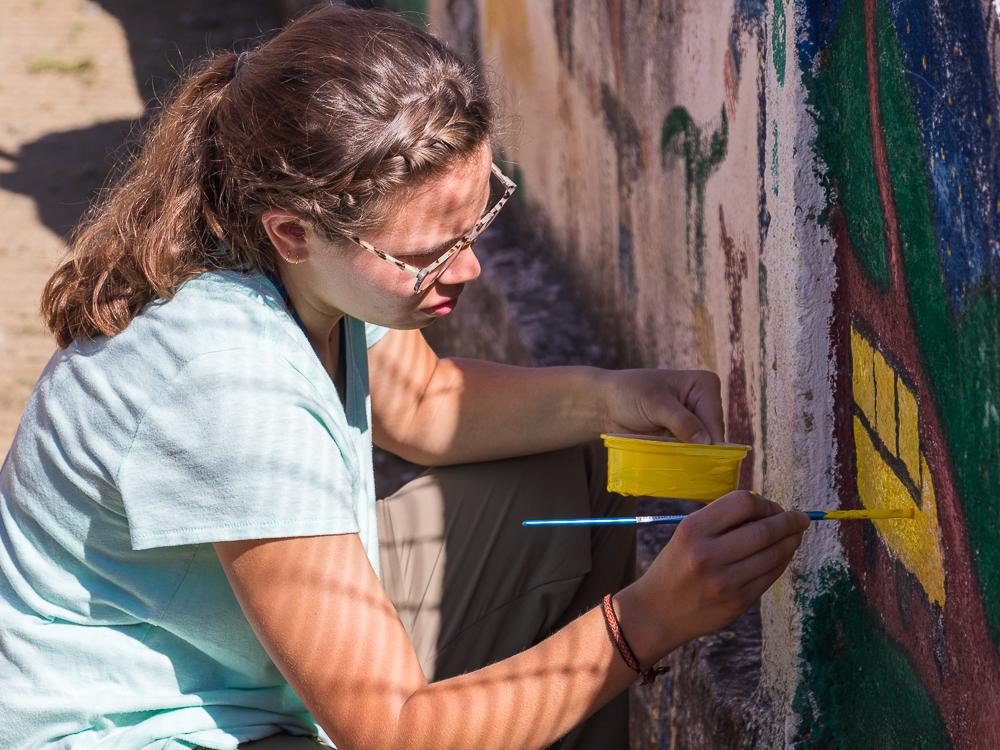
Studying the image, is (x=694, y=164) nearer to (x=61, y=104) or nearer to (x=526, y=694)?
(x=526, y=694)

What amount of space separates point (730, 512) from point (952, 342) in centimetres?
33

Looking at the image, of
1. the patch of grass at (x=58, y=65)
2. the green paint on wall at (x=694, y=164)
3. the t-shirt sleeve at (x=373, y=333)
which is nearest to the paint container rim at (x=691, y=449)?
the t-shirt sleeve at (x=373, y=333)

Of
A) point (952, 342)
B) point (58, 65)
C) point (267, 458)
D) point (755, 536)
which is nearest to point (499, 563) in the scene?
point (267, 458)

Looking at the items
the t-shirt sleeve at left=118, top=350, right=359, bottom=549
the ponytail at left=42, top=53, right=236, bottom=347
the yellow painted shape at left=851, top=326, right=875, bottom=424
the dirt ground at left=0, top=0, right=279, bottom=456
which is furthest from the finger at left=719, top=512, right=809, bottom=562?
the dirt ground at left=0, top=0, right=279, bottom=456

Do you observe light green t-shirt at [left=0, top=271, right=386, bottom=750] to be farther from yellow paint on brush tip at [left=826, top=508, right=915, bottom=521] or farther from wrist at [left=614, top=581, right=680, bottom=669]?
yellow paint on brush tip at [left=826, top=508, right=915, bottom=521]

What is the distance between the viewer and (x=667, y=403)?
7.05ft

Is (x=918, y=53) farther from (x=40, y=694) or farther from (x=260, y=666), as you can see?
(x=40, y=694)

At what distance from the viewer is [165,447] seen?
5.92 feet

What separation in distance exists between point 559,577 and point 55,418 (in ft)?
3.03

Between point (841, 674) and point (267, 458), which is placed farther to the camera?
point (841, 674)

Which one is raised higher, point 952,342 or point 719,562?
point 952,342

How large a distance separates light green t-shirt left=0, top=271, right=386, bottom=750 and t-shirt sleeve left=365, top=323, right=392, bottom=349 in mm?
379

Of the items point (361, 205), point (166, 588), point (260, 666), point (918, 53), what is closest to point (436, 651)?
point (260, 666)

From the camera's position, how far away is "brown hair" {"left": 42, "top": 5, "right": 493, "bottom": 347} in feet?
5.88
